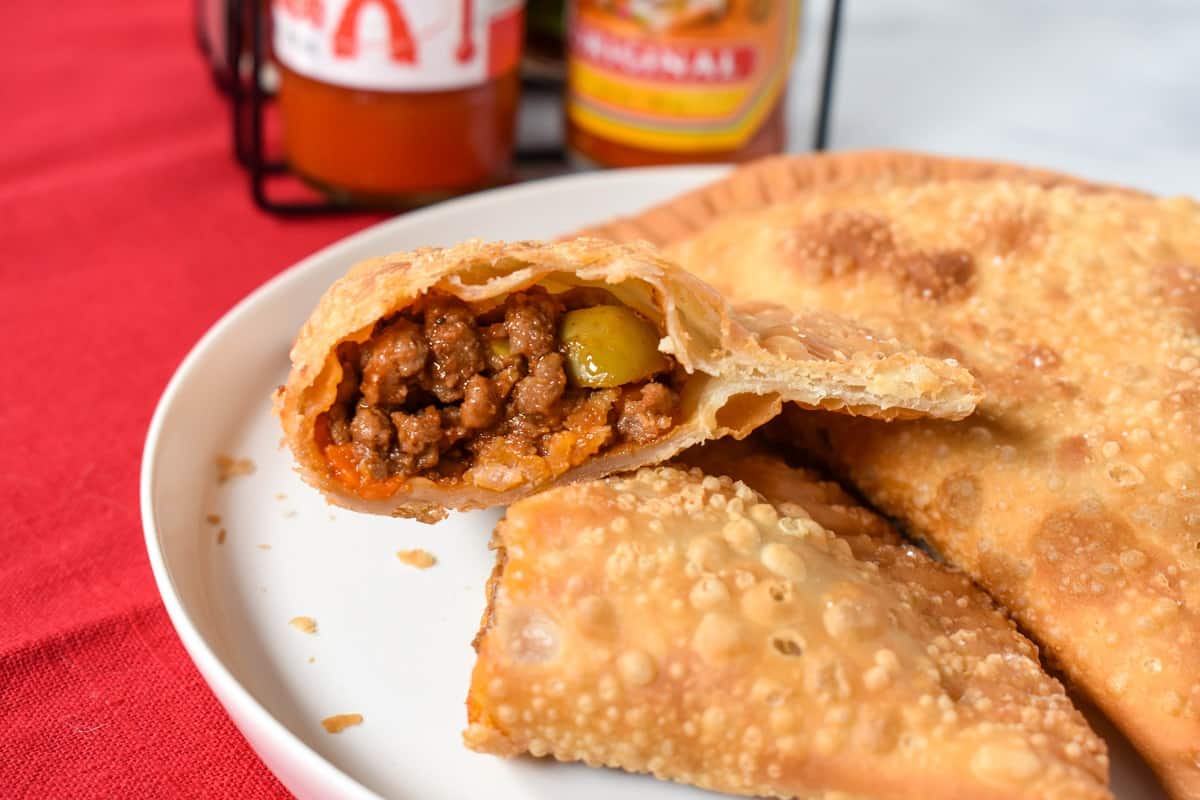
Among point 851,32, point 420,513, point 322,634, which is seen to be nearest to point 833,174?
point 420,513

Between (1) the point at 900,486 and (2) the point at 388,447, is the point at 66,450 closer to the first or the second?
(2) the point at 388,447

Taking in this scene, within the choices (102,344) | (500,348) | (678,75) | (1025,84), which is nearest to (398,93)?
(678,75)

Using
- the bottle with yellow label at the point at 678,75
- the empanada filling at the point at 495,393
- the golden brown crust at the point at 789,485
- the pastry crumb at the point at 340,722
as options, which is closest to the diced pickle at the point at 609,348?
the empanada filling at the point at 495,393

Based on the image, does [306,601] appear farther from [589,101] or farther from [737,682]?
[589,101]

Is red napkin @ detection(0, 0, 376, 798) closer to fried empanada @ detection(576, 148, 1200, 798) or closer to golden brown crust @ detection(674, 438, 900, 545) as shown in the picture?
golden brown crust @ detection(674, 438, 900, 545)

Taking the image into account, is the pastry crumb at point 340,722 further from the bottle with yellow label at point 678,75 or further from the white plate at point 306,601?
the bottle with yellow label at point 678,75
